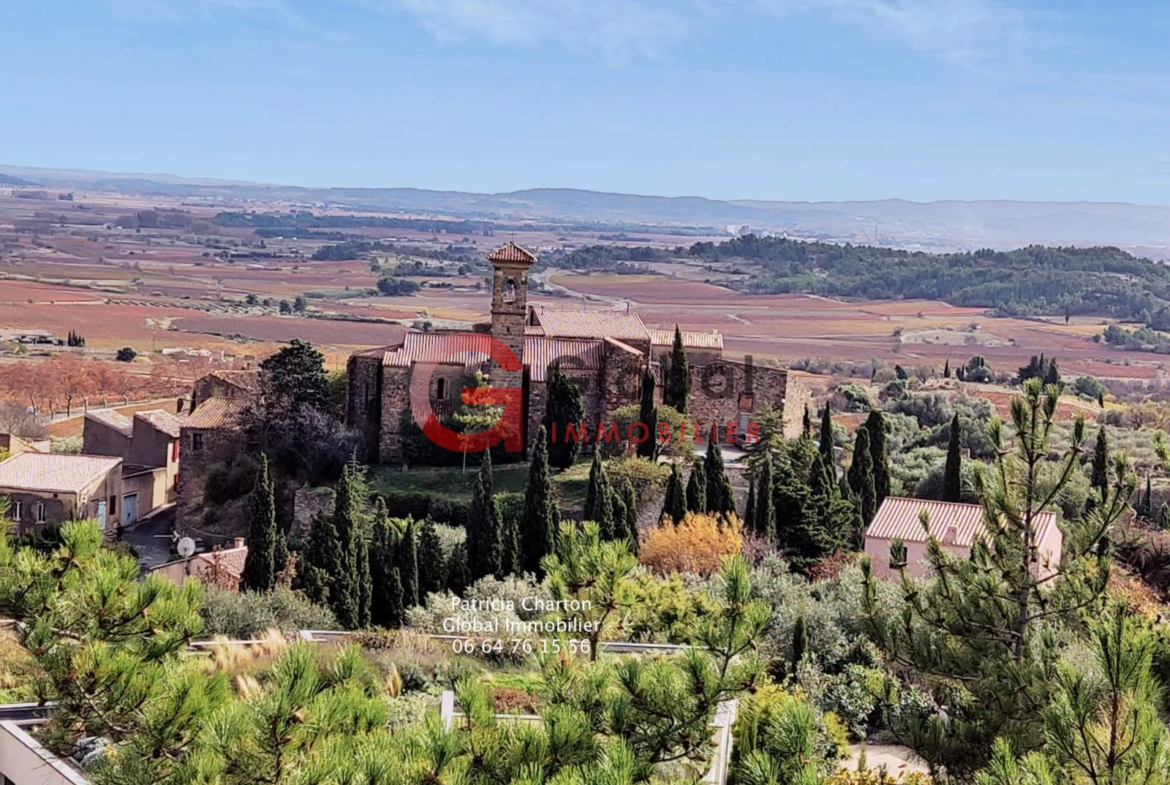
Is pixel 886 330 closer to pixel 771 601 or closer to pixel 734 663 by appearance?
pixel 771 601

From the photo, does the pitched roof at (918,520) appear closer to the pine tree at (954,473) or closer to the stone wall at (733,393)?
the pine tree at (954,473)

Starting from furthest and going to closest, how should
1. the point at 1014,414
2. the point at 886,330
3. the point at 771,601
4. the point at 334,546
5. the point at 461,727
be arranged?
the point at 886,330 < the point at 334,546 < the point at 771,601 < the point at 1014,414 < the point at 461,727

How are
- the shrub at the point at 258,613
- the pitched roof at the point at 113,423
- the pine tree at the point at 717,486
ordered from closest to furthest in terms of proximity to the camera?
1. the shrub at the point at 258,613
2. the pine tree at the point at 717,486
3. the pitched roof at the point at 113,423

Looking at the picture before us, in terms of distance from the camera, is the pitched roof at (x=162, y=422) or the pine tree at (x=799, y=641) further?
the pitched roof at (x=162, y=422)

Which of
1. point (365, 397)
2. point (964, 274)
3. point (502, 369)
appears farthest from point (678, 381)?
point (964, 274)

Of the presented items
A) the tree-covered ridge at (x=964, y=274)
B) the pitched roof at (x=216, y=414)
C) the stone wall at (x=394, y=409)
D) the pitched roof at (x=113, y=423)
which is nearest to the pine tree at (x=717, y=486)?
the stone wall at (x=394, y=409)

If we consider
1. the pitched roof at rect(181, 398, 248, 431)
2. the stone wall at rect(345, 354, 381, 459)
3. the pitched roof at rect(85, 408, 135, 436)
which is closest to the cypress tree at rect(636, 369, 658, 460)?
the stone wall at rect(345, 354, 381, 459)

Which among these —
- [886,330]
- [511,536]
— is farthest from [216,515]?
[886,330]
